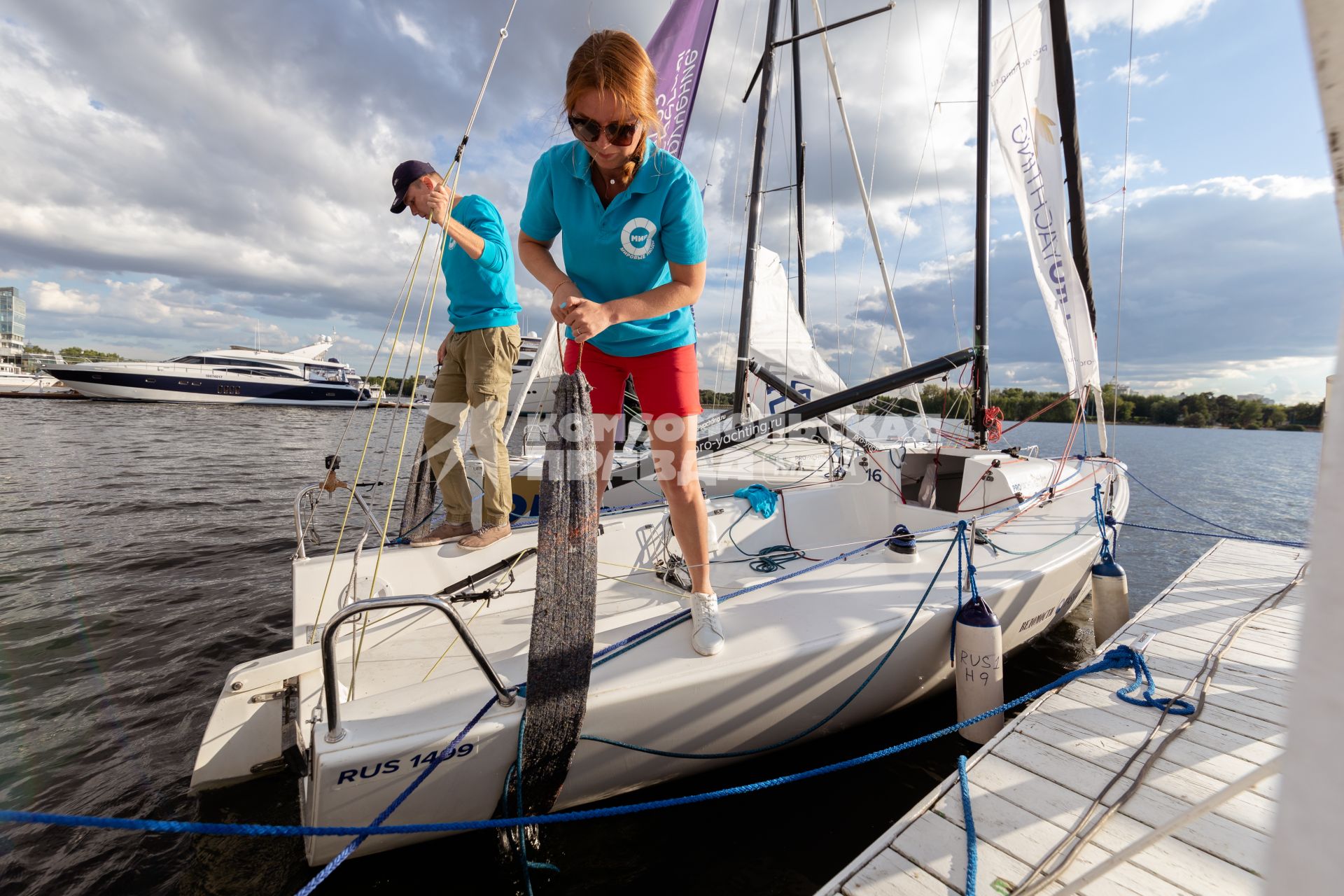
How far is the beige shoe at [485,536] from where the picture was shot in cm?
332

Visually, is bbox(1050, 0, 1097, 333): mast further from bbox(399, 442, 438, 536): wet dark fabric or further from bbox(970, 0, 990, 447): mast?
bbox(399, 442, 438, 536): wet dark fabric

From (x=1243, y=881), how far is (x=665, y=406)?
2113mm

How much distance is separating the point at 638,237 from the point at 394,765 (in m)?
1.77

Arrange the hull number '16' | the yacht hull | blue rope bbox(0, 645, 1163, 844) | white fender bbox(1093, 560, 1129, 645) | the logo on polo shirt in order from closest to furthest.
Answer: blue rope bbox(0, 645, 1163, 844)
the hull number '16'
the logo on polo shirt
white fender bbox(1093, 560, 1129, 645)
the yacht hull

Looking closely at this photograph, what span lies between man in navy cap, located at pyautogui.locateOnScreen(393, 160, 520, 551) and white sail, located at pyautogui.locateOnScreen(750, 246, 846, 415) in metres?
6.05

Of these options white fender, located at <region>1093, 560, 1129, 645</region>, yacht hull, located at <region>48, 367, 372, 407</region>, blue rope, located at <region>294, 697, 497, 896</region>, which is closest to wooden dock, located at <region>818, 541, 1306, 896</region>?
white fender, located at <region>1093, 560, 1129, 645</region>

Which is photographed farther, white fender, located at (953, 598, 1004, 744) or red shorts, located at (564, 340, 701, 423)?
white fender, located at (953, 598, 1004, 744)

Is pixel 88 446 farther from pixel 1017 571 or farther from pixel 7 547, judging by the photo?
pixel 1017 571

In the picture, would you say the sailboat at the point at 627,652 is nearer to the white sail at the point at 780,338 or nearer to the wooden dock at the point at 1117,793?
the wooden dock at the point at 1117,793

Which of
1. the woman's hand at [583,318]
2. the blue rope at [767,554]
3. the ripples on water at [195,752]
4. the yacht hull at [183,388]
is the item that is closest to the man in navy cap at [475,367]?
the woman's hand at [583,318]

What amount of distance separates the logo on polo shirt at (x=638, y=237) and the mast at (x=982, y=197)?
4.69 m

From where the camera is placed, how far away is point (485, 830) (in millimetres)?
2096

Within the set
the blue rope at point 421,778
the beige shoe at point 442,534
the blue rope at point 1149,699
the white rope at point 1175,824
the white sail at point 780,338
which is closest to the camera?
the white rope at point 1175,824

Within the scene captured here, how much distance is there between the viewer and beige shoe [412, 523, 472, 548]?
330 centimetres
